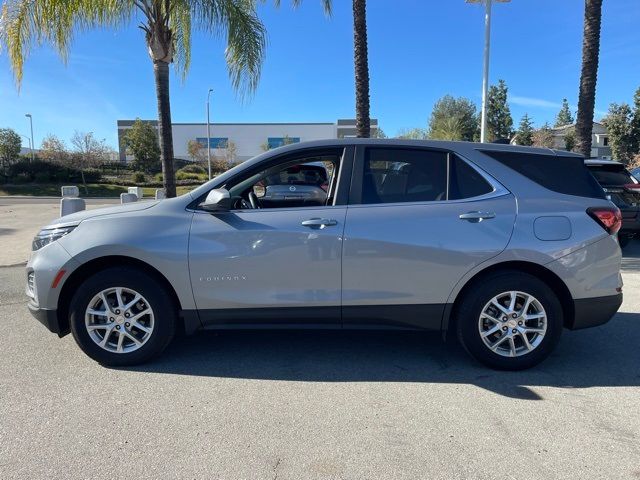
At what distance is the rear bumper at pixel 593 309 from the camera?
3842mm

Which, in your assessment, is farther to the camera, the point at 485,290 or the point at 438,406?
the point at 485,290

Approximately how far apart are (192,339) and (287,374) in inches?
49.6

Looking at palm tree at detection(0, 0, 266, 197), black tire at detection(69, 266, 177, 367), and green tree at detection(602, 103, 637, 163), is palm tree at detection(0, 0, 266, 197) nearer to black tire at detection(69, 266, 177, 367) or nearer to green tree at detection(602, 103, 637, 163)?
black tire at detection(69, 266, 177, 367)

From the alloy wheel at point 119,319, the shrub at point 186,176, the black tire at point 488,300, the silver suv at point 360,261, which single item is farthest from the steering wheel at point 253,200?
the shrub at point 186,176

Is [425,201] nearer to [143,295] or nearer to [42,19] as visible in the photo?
[143,295]

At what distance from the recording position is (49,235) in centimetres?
398

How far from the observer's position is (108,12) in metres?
9.05

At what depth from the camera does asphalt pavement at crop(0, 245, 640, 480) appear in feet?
8.79

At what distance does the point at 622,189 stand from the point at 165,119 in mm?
8996

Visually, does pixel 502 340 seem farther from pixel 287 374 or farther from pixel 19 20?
pixel 19 20

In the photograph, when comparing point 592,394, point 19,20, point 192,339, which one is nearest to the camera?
point 592,394

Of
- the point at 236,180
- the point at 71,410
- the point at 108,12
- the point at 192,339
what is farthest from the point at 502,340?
the point at 108,12

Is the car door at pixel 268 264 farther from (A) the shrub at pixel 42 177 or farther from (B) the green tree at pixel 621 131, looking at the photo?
(A) the shrub at pixel 42 177

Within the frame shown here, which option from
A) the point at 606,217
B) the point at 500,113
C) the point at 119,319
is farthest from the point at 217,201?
the point at 500,113
